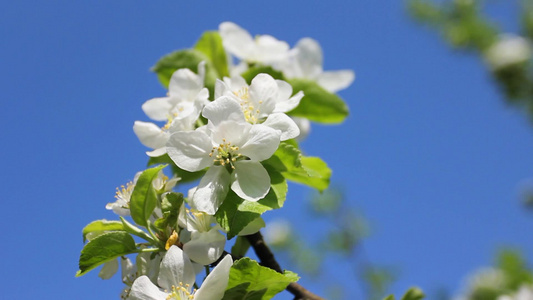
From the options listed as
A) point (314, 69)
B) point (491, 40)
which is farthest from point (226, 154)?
point (491, 40)

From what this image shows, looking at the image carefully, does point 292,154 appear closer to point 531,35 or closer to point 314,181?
point 314,181

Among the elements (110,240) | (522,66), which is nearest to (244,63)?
(110,240)

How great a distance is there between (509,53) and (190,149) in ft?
17.7

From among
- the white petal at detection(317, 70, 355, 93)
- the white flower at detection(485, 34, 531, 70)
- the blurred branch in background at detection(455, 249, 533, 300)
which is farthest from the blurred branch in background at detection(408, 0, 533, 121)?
the white petal at detection(317, 70, 355, 93)

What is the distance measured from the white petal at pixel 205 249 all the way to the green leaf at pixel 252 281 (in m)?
0.06

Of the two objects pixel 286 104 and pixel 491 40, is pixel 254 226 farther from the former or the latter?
pixel 491 40

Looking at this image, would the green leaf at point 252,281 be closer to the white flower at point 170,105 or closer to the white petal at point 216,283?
the white petal at point 216,283

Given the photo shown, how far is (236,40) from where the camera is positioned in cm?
136

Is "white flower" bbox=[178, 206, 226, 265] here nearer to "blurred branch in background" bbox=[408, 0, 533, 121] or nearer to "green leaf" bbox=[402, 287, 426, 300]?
"green leaf" bbox=[402, 287, 426, 300]

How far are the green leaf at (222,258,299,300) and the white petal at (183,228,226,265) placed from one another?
2.4 inches

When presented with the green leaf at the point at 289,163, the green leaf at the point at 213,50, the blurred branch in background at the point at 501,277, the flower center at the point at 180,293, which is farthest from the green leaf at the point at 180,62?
the blurred branch in background at the point at 501,277

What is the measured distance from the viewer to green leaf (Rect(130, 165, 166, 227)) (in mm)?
890

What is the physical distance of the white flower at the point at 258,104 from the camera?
2.88 feet

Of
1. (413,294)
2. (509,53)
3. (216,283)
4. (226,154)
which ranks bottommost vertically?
(413,294)
